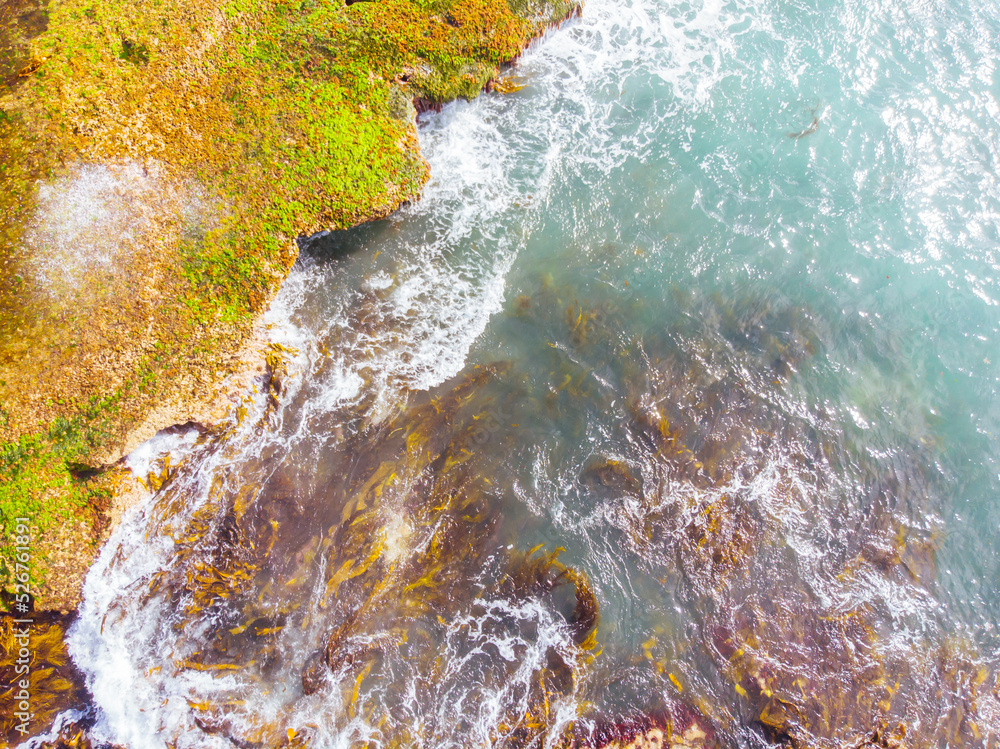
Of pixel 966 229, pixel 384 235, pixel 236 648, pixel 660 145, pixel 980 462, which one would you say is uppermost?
pixel 660 145

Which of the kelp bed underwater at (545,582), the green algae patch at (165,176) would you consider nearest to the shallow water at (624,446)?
the kelp bed underwater at (545,582)

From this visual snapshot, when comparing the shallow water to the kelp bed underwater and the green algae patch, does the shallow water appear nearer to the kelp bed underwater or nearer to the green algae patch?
the kelp bed underwater

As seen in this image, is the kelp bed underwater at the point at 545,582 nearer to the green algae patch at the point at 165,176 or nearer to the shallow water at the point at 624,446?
the shallow water at the point at 624,446

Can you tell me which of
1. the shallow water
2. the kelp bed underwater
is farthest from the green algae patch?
the kelp bed underwater

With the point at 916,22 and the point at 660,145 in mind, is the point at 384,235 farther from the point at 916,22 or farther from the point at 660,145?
the point at 916,22

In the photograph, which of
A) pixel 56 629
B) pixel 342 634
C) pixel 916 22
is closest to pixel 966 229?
pixel 916 22
